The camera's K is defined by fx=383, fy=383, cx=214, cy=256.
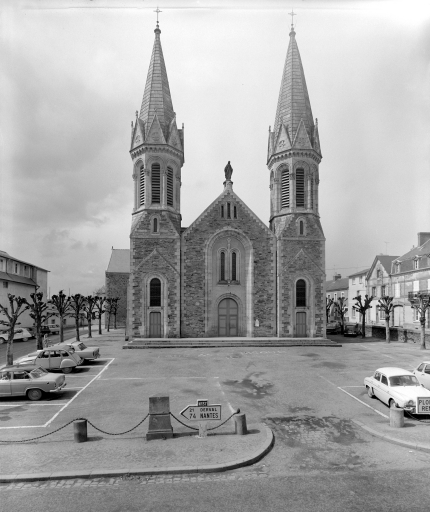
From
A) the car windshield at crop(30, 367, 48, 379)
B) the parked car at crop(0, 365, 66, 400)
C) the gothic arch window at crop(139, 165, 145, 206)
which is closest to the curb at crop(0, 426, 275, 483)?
the parked car at crop(0, 365, 66, 400)

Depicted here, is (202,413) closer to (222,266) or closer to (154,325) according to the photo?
(154,325)

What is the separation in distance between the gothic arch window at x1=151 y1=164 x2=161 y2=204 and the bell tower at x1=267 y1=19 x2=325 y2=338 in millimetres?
11221

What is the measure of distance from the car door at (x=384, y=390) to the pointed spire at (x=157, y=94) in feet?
96.1

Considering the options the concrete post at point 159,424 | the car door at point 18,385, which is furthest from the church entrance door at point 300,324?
the concrete post at point 159,424

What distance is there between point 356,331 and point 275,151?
23.5 m

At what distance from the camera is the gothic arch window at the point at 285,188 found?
121 ft

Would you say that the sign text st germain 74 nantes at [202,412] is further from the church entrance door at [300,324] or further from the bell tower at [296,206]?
the church entrance door at [300,324]

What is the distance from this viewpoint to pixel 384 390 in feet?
47.6

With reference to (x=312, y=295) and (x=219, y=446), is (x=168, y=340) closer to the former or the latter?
(x=312, y=295)

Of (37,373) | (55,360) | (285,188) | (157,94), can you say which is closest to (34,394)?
(37,373)

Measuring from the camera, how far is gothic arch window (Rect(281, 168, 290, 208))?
3694 cm

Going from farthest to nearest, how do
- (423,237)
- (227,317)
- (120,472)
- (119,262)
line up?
(119,262)
(423,237)
(227,317)
(120,472)

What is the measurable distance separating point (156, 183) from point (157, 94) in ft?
30.7

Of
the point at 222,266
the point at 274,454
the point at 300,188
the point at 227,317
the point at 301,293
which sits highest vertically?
the point at 300,188
